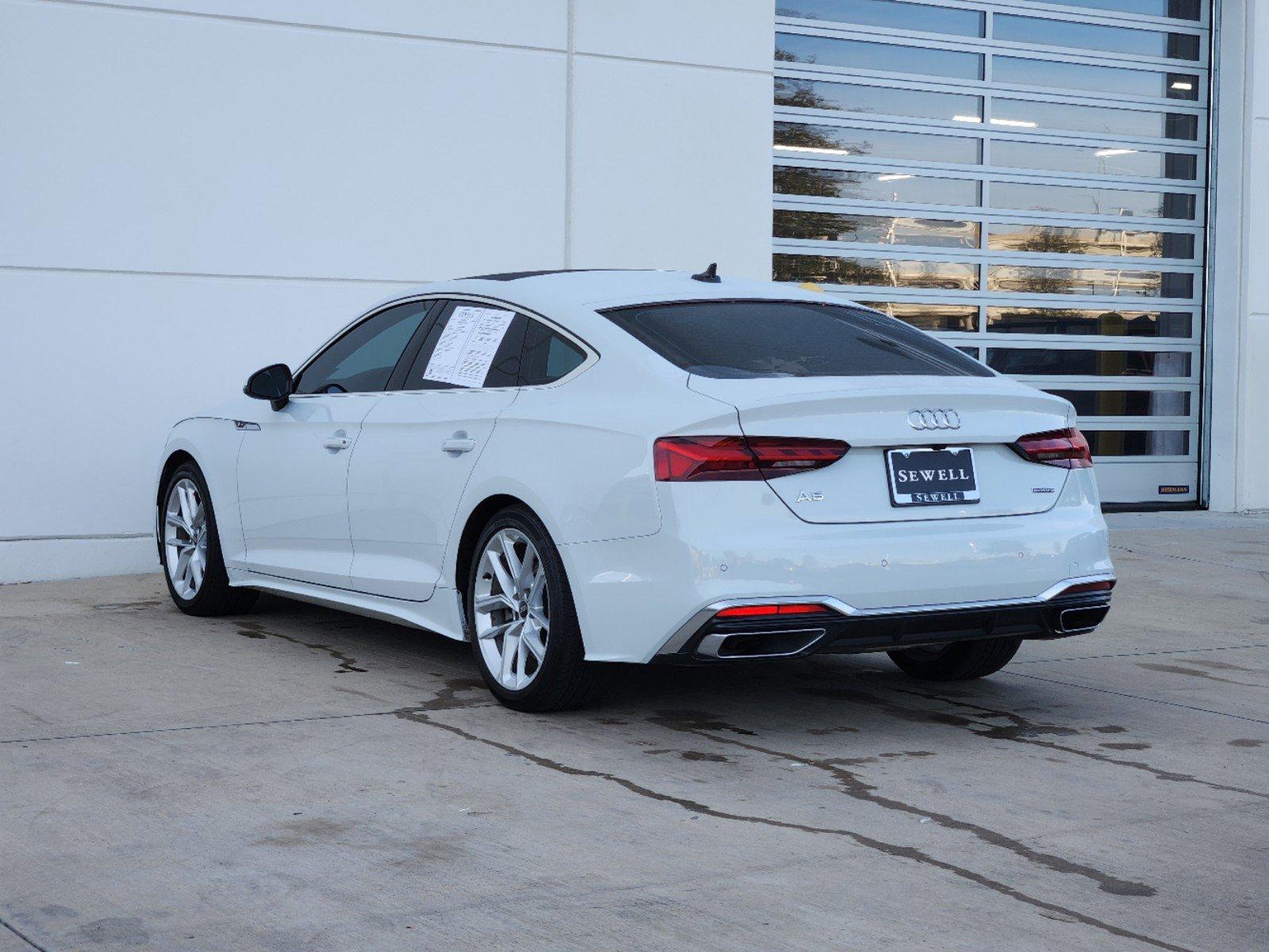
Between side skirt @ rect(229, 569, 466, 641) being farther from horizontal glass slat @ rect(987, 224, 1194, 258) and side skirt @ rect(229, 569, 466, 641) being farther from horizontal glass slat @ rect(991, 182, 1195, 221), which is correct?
horizontal glass slat @ rect(991, 182, 1195, 221)

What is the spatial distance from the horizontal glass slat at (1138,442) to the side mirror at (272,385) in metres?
7.93

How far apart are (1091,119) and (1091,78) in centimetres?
33

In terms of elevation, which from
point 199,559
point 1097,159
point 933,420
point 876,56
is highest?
point 876,56

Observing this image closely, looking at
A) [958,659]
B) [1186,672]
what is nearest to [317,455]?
[958,659]

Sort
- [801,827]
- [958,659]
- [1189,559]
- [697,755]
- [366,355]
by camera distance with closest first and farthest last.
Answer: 1. [801,827]
2. [697,755]
3. [958,659]
4. [366,355]
5. [1189,559]

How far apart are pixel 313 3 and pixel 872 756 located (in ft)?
21.6

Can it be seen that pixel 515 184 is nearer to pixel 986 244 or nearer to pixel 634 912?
pixel 986 244

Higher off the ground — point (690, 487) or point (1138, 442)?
point (690, 487)

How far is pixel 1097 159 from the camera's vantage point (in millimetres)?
13391

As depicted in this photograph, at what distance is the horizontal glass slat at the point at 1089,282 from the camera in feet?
42.6

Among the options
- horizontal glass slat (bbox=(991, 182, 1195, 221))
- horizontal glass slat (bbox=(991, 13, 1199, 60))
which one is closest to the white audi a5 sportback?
horizontal glass slat (bbox=(991, 182, 1195, 221))

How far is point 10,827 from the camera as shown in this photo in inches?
163

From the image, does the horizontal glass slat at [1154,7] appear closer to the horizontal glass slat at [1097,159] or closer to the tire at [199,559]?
the horizontal glass slat at [1097,159]

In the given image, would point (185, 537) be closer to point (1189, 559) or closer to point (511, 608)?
point (511, 608)
